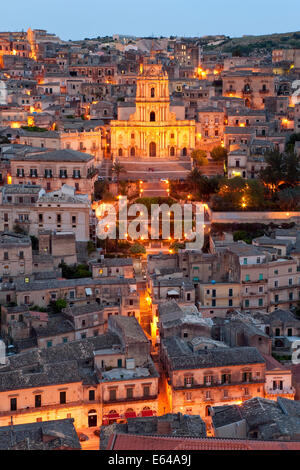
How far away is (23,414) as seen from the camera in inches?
966

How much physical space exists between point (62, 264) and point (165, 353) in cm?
1025

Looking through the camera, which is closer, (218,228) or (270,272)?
(270,272)

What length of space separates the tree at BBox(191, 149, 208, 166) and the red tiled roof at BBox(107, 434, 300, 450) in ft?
102

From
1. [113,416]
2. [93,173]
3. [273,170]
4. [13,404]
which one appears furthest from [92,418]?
[273,170]

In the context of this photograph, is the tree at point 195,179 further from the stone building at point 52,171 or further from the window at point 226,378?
the window at point 226,378

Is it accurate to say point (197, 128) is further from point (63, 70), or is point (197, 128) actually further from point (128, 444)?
point (128, 444)

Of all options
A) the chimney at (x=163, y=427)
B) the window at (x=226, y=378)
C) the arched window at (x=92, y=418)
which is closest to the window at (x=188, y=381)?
the window at (x=226, y=378)

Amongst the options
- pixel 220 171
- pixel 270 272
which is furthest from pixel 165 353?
→ pixel 220 171

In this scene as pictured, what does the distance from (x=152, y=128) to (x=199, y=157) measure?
3.82 m

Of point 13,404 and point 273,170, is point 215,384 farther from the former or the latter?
point 273,170

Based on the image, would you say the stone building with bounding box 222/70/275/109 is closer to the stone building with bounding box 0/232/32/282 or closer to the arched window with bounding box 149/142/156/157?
the arched window with bounding box 149/142/156/157

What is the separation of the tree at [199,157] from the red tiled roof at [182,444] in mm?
31193

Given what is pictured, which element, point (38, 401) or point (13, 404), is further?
point (38, 401)

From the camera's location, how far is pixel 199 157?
49.6 m
